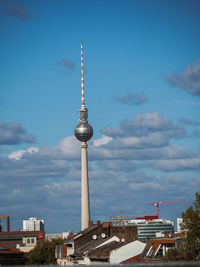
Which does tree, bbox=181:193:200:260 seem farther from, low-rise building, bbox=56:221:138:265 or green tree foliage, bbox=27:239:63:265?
green tree foliage, bbox=27:239:63:265

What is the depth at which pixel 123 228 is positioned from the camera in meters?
156

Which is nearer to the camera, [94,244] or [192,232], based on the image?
[192,232]

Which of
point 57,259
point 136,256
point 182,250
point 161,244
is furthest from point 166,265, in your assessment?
point 57,259

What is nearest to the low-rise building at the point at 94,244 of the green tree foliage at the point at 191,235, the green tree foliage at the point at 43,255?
the green tree foliage at the point at 43,255

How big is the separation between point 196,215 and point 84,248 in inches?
2410

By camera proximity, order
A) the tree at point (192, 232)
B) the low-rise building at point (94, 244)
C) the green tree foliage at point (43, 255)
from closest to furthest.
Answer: the tree at point (192, 232) → the low-rise building at point (94, 244) → the green tree foliage at point (43, 255)

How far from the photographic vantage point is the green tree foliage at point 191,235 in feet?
251

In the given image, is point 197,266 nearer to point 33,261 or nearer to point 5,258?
point 5,258

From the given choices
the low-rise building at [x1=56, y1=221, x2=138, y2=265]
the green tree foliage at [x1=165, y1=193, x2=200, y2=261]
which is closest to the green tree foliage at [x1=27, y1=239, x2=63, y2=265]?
the low-rise building at [x1=56, y1=221, x2=138, y2=265]

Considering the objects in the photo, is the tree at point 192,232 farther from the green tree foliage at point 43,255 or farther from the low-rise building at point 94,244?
the green tree foliage at point 43,255

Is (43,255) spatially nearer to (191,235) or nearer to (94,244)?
(94,244)

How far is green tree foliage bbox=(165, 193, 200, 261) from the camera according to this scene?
7638cm

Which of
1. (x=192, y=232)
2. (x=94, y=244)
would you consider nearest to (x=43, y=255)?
(x=94, y=244)

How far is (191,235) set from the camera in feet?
256
